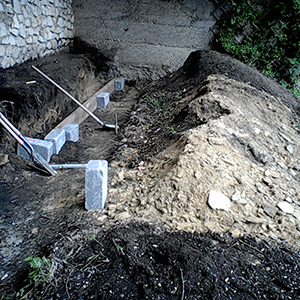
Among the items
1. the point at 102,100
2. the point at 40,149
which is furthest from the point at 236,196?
the point at 102,100

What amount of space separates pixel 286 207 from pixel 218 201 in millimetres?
529

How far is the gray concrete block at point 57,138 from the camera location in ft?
11.0

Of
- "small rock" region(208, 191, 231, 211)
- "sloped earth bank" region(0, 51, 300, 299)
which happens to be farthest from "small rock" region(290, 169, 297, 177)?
"small rock" region(208, 191, 231, 211)

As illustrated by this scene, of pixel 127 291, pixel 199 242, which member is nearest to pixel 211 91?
pixel 199 242

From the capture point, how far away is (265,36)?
6023 mm

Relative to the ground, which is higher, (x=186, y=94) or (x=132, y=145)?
(x=186, y=94)

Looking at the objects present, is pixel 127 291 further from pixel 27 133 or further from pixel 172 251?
pixel 27 133

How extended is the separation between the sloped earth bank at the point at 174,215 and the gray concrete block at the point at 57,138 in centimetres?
9

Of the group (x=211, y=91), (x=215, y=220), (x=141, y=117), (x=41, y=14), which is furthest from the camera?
(x=41, y=14)

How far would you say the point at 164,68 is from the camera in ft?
20.9

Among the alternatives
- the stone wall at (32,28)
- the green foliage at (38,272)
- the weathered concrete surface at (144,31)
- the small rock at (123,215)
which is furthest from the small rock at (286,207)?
the weathered concrete surface at (144,31)

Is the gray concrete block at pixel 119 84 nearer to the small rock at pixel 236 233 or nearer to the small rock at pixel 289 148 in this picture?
the small rock at pixel 289 148

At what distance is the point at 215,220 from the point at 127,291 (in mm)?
836

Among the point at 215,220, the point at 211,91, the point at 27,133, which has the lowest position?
the point at 27,133
